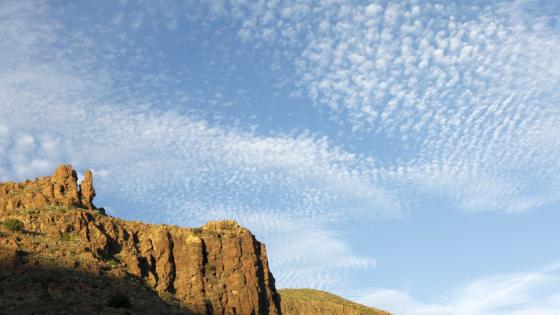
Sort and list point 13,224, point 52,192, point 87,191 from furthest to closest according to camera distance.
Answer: point 87,191
point 52,192
point 13,224

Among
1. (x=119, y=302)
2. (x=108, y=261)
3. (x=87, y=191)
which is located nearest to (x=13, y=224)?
(x=108, y=261)

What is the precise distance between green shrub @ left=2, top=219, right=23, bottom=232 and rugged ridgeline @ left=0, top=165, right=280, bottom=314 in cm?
11

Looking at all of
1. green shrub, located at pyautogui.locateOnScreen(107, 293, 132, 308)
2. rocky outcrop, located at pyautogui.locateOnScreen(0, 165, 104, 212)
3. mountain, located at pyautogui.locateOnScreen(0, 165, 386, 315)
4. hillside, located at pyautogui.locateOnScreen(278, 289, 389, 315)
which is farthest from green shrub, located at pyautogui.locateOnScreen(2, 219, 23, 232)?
hillside, located at pyautogui.locateOnScreen(278, 289, 389, 315)

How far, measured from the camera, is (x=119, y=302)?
61.5m

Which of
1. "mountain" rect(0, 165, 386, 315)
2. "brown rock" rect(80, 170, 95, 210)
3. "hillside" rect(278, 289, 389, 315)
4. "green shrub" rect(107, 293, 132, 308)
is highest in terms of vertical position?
"brown rock" rect(80, 170, 95, 210)

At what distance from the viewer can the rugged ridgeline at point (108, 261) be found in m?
61.6

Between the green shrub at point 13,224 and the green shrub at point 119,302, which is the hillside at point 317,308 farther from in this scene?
the green shrub at point 119,302

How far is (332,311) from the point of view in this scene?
15350 centimetres

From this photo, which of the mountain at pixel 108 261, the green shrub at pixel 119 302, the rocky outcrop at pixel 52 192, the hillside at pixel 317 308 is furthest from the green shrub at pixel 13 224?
the hillside at pixel 317 308

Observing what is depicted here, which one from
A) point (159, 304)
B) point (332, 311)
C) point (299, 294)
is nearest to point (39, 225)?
point (159, 304)

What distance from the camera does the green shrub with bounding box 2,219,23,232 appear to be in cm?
7160

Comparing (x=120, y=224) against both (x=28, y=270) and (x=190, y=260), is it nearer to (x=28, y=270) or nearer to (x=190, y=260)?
(x=190, y=260)

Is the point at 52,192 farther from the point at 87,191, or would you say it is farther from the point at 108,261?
the point at 108,261

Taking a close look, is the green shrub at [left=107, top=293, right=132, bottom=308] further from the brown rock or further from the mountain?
the brown rock
